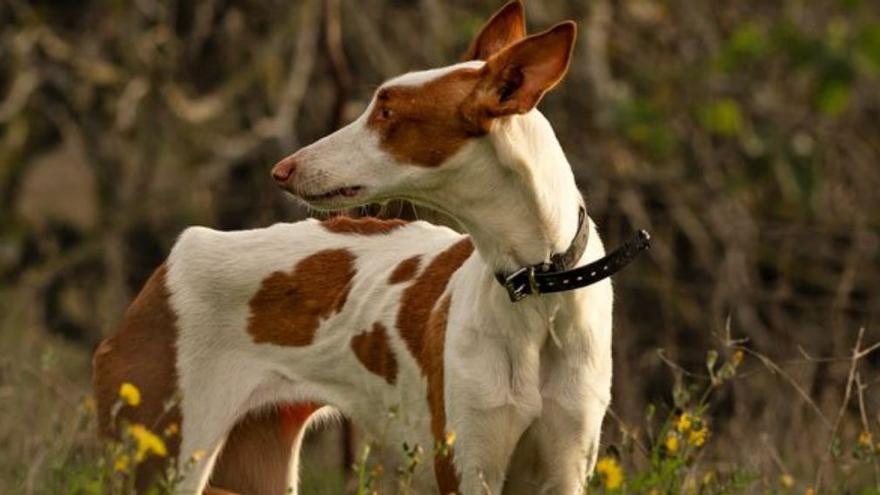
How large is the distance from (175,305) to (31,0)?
562 cm

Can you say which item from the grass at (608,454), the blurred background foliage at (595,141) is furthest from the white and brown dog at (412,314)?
the blurred background foliage at (595,141)

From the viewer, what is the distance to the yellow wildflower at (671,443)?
5.50 m

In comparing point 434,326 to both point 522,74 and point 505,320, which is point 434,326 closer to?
point 505,320

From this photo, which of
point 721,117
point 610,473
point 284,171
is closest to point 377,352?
point 284,171

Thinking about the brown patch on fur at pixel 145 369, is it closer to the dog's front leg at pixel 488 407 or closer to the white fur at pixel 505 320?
the white fur at pixel 505 320

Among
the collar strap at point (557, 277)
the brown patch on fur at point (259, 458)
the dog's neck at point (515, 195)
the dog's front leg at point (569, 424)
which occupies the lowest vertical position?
the brown patch on fur at point (259, 458)

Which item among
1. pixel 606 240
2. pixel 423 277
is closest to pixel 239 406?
pixel 423 277

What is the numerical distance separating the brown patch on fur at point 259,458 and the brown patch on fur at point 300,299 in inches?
13.8

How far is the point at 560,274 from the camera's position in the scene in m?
5.94

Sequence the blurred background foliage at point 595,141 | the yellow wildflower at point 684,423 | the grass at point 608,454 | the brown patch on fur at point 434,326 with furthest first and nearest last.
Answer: the blurred background foliage at point 595,141, the brown patch on fur at point 434,326, the yellow wildflower at point 684,423, the grass at point 608,454

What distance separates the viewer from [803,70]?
1087 centimetres

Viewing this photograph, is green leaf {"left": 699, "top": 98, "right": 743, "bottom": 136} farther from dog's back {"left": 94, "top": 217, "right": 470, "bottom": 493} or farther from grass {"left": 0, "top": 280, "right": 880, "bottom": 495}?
dog's back {"left": 94, "top": 217, "right": 470, "bottom": 493}

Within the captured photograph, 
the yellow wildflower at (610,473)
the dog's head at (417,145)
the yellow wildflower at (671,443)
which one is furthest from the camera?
the dog's head at (417,145)

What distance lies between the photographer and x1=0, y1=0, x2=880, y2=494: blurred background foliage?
1133cm
